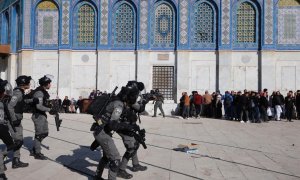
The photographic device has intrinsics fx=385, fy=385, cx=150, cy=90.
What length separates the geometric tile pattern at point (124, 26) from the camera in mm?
25812

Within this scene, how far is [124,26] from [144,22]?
1.42 meters

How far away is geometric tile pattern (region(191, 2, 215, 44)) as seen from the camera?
25.4m

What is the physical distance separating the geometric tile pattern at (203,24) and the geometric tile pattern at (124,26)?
413 centimetres

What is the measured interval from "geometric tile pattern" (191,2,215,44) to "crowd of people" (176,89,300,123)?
15.0 ft

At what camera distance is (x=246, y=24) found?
Answer: 83.1 ft

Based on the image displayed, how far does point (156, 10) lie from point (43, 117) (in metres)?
17.8

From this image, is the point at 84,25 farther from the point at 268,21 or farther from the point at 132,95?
the point at 132,95

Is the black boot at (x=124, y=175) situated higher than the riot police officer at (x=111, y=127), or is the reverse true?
the riot police officer at (x=111, y=127)

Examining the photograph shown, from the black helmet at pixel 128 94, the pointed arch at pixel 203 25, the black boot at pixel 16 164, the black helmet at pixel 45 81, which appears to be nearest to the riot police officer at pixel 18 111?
the black boot at pixel 16 164

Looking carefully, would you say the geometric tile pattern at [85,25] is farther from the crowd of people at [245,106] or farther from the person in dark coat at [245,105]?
the person in dark coat at [245,105]

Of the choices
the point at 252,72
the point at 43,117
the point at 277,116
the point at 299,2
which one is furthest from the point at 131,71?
the point at 43,117

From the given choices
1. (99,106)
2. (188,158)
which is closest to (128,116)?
(99,106)

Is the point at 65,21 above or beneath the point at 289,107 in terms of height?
above

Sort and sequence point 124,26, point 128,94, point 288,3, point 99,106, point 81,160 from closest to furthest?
point 99,106 < point 128,94 < point 81,160 < point 288,3 < point 124,26
